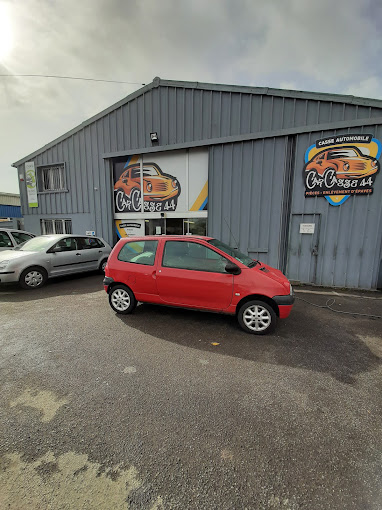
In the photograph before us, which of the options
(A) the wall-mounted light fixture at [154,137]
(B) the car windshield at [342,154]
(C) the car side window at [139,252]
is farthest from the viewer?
(A) the wall-mounted light fixture at [154,137]

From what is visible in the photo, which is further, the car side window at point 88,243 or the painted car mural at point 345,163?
the car side window at point 88,243

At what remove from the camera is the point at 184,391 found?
2.51 meters

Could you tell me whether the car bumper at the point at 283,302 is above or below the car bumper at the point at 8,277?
above

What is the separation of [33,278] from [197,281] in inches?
211

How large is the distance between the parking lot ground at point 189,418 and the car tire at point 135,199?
6.47m

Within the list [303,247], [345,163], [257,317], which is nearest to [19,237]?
[257,317]

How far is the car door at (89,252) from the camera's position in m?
7.74

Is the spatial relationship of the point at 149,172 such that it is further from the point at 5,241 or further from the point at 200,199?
the point at 5,241

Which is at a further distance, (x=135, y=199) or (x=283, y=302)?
(x=135, y=199)

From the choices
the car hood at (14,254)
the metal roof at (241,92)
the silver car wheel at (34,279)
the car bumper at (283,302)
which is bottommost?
the silver car wheel at (34,279)

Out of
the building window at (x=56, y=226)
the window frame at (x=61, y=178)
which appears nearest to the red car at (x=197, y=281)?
the building window at (x=56, y=226)

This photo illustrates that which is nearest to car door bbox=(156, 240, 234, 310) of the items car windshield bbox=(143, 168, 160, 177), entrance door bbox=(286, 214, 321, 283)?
entrance door bbox=(286, 214, 321, 283)

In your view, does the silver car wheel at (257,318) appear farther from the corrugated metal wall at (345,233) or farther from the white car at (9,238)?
the white car at (9,238)

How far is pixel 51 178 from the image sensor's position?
1155 cm
